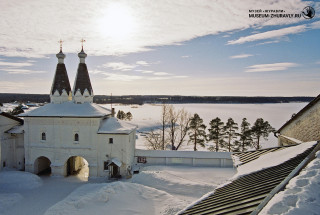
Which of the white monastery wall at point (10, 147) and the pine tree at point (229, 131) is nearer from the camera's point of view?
the white monastery wall at point (10, 147)

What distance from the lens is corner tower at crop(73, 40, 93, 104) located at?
2172 centimetres

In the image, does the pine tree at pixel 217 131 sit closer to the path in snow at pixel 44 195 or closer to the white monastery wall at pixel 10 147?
the path in snow at pixel 44 195

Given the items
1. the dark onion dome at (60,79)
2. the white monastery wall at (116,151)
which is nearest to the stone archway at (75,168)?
the white monastery wall at (116,151)

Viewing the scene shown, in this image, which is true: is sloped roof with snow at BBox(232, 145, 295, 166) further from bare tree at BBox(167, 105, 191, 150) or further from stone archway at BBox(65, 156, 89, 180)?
bare tree at BBox(167, 105, 191, 150)

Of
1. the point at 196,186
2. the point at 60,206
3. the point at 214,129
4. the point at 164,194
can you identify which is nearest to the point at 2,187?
the point at 60,206

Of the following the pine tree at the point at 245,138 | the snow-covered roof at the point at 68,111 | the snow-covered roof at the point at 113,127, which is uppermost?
the snow-covered roof at the point at 68,111

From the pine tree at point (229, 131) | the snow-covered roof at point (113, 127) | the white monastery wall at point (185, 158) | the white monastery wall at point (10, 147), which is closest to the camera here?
the snow-covered roof at point (113, 127)

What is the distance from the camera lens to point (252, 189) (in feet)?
14.8

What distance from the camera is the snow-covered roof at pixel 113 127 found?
62.3 feet

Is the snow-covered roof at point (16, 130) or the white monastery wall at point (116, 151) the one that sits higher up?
the snow-covered roof at point (16, 130)

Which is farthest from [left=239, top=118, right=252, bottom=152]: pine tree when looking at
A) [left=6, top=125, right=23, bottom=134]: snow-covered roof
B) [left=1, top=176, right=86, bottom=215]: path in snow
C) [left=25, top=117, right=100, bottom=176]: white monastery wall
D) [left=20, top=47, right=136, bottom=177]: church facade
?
[left=6, top=125, right=23, bottom=134]: snow-covered roof

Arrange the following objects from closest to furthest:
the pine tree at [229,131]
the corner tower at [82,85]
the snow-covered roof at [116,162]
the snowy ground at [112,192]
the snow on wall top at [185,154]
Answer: the snowy ground at [112,192], the snow-covered roof at [116,162], the snow on wall top at [185,154], the corner tower at [82,85], the pine tree at [229,131]

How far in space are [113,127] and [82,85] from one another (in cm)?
587

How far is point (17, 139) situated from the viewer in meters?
21.3
